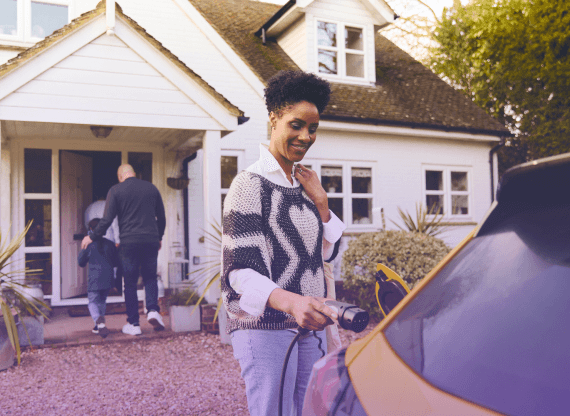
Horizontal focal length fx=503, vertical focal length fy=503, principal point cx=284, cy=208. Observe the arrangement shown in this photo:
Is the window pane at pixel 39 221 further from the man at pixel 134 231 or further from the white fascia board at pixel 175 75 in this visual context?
the white fascia board at pixel 175 75

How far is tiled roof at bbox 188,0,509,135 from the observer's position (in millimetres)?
10836

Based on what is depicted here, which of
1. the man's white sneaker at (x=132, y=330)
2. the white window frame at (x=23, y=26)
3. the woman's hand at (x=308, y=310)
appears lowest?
the man's white sneaker at (x=132, y=330)

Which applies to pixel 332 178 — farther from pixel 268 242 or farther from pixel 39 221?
pixel 268 242

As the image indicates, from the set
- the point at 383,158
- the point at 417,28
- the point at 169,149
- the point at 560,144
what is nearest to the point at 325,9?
the point at 383,158

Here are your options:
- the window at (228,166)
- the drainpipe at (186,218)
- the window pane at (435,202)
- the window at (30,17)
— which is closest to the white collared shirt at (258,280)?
the drainpipe at (186,218)

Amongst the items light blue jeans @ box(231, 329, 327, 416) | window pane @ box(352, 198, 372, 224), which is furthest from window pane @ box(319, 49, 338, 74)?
light blue jeans @ box(231, 329, 327, 416)

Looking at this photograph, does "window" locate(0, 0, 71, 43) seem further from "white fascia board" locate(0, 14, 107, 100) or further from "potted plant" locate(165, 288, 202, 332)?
"potted plant" locate(165, 288, 202, 332)

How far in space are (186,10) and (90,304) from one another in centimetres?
540

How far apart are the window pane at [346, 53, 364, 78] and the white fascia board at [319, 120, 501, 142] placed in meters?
1.86

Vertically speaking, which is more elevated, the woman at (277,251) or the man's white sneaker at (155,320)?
the woman at (277,251)

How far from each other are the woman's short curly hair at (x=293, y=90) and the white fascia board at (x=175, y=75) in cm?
491

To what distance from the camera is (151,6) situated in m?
9.05

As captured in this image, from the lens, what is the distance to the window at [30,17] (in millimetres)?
7926

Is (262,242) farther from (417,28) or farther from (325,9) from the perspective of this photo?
(417,28)
